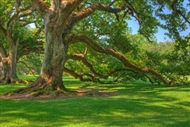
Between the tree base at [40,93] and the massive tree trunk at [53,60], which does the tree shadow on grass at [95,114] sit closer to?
the tree base at [40,93]

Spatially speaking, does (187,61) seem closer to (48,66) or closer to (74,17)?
(74,17)

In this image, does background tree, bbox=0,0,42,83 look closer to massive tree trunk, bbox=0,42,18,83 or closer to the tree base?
massive tree trunk, bbox=0,42,18,83

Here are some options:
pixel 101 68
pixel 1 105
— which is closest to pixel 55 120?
pixel 1 105

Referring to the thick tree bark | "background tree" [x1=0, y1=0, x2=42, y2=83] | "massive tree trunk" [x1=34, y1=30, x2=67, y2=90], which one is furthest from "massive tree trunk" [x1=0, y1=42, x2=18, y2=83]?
"massive tree trunk" [x1=34, y1=30, x2=67, y2=90]

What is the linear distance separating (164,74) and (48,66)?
12.4m

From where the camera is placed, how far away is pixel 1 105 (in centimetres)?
1204

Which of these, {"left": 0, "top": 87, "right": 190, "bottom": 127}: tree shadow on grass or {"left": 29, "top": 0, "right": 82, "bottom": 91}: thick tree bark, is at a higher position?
{"left": 29, "top": 0, "right": 82, "bottom": 91}: thick tree bark

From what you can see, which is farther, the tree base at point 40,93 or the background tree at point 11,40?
the background tree at point 11,40

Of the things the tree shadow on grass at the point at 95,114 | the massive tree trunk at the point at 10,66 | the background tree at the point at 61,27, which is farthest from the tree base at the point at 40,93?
the massive tree trunk at the point at 10,66

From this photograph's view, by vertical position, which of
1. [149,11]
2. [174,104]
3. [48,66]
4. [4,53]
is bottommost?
[174,104]

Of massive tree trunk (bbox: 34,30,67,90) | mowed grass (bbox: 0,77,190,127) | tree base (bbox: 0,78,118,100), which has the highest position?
massive tree trunk (bbox: 34,30,67,90)

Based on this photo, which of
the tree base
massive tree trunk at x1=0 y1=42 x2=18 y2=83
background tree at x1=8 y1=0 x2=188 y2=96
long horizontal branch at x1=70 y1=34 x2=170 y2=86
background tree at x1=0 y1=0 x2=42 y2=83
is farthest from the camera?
massive tree trunk at x1=0 y1=42 x2=18 y2=83

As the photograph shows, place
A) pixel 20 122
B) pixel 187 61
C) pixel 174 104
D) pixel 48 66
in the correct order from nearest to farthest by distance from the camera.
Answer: pixel 20 122
pixel 174 104
pixel 48 66
pixel 187 61

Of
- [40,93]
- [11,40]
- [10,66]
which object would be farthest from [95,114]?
[10,66]
